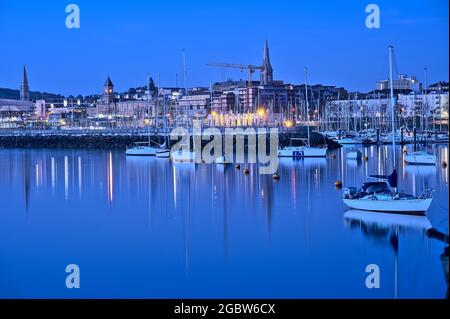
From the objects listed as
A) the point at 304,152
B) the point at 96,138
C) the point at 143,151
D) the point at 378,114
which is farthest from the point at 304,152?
the point at 378,114

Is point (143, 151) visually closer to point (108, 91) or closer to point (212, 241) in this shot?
point (212, 241)

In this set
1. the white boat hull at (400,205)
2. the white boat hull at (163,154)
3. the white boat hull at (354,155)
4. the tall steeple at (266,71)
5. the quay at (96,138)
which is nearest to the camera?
the white boat hull at (400,205)

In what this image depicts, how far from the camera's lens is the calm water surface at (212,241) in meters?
10.6

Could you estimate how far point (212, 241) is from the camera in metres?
13.7

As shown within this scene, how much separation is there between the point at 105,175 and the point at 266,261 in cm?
1704

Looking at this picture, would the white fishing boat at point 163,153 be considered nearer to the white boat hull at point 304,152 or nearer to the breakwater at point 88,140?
the white boat hull at point 304,152

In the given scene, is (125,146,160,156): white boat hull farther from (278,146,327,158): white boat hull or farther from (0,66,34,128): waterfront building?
(0,66,34,128): waterfront building

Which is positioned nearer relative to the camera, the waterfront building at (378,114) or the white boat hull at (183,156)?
the white boat hull at (183,156)

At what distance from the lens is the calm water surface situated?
1055 cm

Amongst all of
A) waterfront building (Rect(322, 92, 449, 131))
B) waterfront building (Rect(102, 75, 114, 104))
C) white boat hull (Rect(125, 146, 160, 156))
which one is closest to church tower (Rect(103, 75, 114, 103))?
waterfront building (Rect(102, 75, 114, 104))

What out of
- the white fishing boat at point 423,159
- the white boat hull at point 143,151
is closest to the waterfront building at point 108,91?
the white boat hull at point 143,151

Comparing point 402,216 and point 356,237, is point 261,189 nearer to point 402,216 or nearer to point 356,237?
point 402,216

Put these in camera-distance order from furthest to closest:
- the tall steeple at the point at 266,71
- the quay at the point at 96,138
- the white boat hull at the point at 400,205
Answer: the tall steeple at the point at 266,71
the quay at the point at 96,138
the white boat hull at the point at 400,205
